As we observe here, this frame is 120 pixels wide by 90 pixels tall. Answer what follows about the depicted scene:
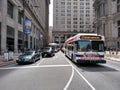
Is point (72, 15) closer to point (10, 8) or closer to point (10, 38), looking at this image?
point (10, 8)

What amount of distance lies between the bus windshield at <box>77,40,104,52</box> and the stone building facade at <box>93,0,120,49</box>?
85279mm

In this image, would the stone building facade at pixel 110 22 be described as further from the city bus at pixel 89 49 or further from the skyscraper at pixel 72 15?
the city bus at pixel 89 49

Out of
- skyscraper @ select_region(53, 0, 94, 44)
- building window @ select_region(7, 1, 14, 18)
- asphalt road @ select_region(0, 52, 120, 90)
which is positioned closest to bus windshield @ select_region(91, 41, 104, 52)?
asphalt road @ select_region(0, 52, 120, 90)

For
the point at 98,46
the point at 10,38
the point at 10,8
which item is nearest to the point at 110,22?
the point at 10,8

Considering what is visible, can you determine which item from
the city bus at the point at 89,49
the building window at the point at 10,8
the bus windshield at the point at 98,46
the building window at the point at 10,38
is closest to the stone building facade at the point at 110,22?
the building window at the point at 10,38

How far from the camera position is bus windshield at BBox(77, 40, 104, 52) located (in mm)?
19781

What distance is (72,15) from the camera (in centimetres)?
17612

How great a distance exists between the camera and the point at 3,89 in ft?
31.1

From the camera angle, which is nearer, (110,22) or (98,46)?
(98,46)

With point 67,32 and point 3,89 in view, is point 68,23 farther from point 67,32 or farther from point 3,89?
point 3,89

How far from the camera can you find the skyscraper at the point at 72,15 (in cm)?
17200

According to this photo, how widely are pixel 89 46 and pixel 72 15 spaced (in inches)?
6227

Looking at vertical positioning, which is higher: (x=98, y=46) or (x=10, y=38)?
(x=10, y=38)

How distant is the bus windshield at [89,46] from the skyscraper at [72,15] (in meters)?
150
